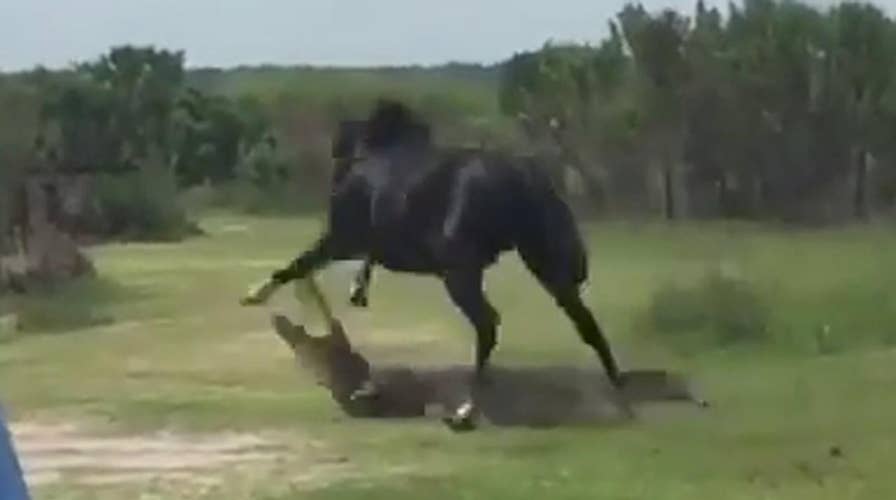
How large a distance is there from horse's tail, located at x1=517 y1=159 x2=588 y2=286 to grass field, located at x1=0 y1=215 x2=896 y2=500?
0.9 inches

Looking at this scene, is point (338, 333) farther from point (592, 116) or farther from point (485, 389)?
point (592, 116)

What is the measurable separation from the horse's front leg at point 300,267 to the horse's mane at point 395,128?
4.8 inches

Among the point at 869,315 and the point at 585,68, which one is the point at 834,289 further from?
the point at 585,68

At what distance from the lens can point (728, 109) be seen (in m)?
2.00

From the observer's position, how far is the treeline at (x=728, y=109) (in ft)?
6.55

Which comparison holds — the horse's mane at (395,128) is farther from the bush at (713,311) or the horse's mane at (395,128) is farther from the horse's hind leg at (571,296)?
the bush at (713,311)

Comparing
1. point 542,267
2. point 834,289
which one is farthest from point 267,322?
point 834,289

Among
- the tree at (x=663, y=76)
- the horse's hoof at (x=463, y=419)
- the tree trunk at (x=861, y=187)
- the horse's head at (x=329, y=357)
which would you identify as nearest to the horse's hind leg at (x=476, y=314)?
the horse's hoof at (x=463, y=419)

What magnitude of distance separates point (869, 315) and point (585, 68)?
0.44 m

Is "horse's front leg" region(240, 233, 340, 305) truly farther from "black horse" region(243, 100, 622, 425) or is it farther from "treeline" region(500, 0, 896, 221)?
"treeline" region(500, 0, 896, 221)

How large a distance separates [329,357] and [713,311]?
1.44 ft

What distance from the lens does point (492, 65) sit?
1981 millimetres

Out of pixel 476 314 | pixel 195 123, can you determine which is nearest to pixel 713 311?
pixel 476 314

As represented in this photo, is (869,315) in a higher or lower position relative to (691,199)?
lower
